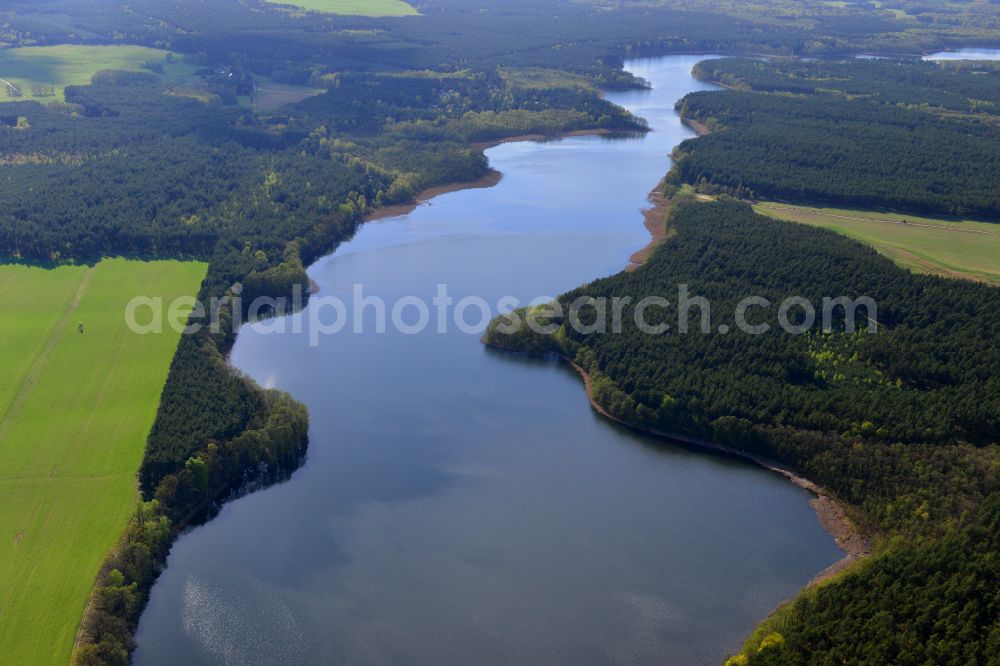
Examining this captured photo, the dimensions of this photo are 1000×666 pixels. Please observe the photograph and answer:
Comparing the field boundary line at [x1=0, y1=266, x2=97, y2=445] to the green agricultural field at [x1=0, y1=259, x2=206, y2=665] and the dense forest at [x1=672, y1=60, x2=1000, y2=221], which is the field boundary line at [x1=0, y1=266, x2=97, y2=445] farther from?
the dense forest at [x1=672, y1=60, x2=1000, y2=221]

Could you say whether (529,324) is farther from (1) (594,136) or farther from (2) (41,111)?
(2) (41,111)

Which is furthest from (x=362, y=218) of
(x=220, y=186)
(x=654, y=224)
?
(x=654, y=224)

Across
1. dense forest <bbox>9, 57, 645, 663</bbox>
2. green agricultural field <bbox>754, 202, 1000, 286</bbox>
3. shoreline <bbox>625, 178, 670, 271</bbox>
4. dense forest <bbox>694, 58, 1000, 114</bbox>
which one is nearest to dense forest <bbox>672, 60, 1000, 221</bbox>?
dense forest <bbox>694, 58, 1000, 114</bbox>

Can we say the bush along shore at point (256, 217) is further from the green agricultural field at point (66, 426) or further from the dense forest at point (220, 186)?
the green agricultural field at point (66, 426)

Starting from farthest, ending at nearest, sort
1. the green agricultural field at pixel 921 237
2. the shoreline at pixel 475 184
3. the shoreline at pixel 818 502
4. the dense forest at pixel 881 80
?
the dense forest at pixel 881 80, the shoreline at pixel 475 184, the green agricultural field at pixel 921 237, the shoreline at pixel 818 502

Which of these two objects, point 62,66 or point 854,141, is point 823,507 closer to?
point 854,141

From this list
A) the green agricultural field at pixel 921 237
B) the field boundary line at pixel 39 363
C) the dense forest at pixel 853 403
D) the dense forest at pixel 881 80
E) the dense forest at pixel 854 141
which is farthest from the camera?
the dense forest at pixel 881 80

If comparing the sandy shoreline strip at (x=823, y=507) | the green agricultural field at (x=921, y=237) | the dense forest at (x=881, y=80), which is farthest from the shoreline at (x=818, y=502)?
the dense forest at (x=881, y=80)
